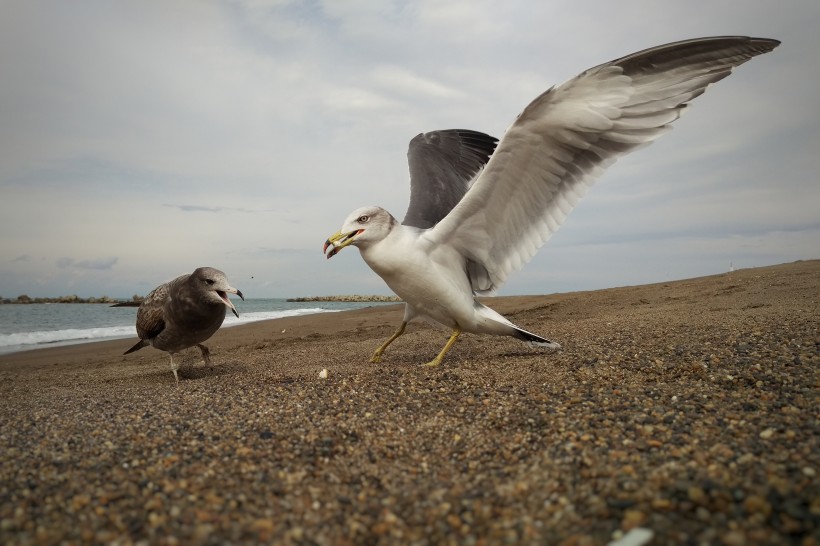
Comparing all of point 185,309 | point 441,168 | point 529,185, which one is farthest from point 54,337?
point 529,185

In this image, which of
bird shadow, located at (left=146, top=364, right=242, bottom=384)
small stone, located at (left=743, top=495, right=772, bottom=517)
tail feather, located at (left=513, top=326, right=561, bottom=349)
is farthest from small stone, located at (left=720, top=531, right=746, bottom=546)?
bird shadow, located at (left=146, top=364, right=242, bottom=384)

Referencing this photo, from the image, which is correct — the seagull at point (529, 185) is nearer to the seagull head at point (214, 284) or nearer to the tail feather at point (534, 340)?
the tail feather at point (534, 340)

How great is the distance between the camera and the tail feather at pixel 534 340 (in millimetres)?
4613

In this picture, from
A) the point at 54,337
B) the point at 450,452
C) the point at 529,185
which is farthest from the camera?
the point at 54,337

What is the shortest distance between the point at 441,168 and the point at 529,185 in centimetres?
243

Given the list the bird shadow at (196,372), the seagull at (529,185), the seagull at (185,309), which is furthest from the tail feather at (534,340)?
the bird shadow at (196,372)

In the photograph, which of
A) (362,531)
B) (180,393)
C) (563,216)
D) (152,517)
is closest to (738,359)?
(563,216)

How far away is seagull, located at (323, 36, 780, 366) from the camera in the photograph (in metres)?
3.52

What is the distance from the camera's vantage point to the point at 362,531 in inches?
63.6

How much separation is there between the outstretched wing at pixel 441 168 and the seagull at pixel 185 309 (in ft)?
6.82

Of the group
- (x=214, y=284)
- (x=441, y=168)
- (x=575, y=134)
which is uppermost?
(x=441, y=168)

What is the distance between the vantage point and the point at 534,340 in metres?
4.76

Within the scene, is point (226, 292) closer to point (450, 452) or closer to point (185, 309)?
point (185, 309)

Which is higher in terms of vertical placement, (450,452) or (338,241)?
(338,241)
